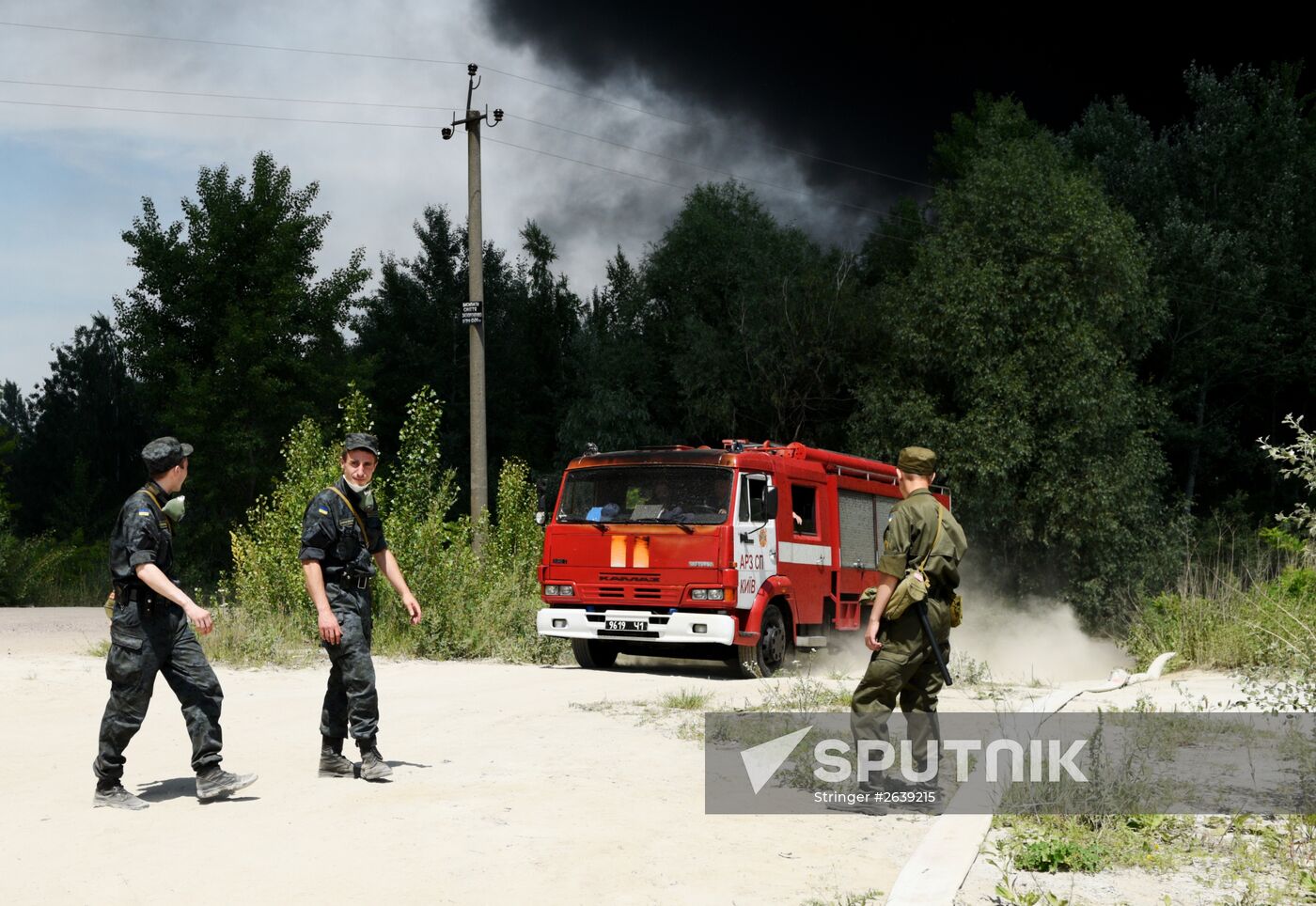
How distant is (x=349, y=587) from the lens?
23.8 ft

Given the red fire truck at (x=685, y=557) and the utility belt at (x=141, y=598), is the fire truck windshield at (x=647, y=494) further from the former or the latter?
the utility belt at (x=141, y=598)

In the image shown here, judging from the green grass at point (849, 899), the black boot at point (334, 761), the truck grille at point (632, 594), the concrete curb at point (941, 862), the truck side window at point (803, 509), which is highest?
the truck side window at point (803, 509)

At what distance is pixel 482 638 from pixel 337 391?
2024 cm

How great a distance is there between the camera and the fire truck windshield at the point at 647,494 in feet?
43.8

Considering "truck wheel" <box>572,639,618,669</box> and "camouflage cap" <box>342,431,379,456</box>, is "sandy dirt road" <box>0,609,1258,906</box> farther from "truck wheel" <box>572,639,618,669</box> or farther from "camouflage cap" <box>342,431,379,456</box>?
"truck wheel" <box>572,639,618,669</box>

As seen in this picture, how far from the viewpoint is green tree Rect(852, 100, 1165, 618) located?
32062 mm

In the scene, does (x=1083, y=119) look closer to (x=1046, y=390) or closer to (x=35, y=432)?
(x=1046, y=390)

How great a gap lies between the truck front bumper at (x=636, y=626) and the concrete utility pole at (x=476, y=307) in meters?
5.35

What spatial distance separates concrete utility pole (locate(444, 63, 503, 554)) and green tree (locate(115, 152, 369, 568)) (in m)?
12.4

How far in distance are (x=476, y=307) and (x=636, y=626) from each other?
8.57 metres

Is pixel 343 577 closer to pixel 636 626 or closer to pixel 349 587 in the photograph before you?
pixel 349 587

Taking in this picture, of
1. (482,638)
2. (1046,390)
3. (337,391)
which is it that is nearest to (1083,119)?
(1046,390)

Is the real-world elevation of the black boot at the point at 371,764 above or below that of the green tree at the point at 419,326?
below

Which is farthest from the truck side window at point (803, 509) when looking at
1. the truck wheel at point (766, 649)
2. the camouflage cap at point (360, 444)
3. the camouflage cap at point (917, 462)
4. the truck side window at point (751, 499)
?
the camouflage cap at point (360, 444)
